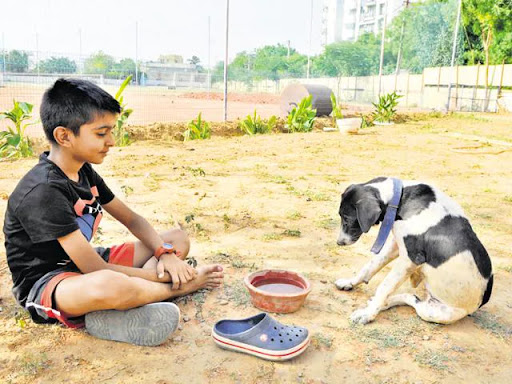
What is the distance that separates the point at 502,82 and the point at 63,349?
92.8 feet

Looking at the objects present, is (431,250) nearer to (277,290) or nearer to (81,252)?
(277,290)

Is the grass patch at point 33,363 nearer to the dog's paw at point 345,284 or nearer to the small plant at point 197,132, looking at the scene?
the dog's paw at point 345,284

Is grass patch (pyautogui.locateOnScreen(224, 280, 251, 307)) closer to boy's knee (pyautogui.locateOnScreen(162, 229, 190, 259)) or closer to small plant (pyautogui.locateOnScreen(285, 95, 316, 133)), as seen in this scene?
boy's knee (pyautogui.locateOnScreen(162, 229, 190, 259))

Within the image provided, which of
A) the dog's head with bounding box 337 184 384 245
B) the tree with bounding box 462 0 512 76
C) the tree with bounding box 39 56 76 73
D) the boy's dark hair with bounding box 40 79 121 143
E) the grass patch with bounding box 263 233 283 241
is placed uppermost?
the tree with bounding box 462 0 512 76

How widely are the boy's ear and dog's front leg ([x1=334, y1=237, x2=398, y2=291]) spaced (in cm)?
196

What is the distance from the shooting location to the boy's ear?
232 cm

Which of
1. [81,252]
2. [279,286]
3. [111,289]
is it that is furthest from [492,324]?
[81,252]

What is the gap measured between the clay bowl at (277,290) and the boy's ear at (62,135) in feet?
4.25

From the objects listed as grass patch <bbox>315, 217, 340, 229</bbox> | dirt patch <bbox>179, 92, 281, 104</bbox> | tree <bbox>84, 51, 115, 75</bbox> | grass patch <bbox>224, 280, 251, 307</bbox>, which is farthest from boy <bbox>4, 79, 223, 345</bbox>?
dirt patch <bbox>179, 92, 281, 104</bbox>

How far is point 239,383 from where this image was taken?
2086 mm

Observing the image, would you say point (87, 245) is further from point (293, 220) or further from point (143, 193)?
point (143, 193)

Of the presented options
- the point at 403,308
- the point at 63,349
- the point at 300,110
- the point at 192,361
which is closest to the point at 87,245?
the point at 63,349

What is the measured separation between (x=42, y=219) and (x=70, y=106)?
0.59 metres

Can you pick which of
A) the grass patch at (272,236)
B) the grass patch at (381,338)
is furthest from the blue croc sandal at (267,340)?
the grass patch at (272,236)
